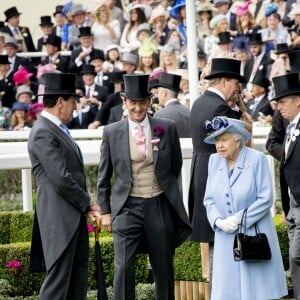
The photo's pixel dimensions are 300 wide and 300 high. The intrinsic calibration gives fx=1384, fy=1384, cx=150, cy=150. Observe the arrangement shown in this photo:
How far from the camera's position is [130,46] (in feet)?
71.4

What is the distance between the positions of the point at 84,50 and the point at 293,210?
11.3m

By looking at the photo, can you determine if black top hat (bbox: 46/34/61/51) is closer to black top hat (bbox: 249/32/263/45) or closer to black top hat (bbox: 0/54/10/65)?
black top hat (bbox: 0/54/10/65)

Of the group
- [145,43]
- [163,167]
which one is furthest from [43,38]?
[163,167]

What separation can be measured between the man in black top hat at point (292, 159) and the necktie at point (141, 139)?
1.18 metres

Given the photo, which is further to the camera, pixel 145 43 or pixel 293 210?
pixel 145 43

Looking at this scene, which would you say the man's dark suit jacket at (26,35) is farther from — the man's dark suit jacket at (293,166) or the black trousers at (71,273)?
the black trousers at (71,273)

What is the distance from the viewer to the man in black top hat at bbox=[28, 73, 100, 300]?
10656mm

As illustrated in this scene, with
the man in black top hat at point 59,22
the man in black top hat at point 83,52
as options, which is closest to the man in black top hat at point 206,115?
the man in black top hat at point 83,52

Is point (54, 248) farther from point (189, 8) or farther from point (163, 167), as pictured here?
point (189, 8)

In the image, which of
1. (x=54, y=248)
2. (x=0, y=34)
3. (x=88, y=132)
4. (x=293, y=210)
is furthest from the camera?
(x=0, y=34)

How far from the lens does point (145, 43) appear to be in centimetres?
2112

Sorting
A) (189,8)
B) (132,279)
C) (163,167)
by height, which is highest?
(189,8)

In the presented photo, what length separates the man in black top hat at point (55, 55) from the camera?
22744 millimetres

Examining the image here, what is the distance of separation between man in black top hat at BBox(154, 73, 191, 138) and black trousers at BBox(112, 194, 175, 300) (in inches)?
75.0
